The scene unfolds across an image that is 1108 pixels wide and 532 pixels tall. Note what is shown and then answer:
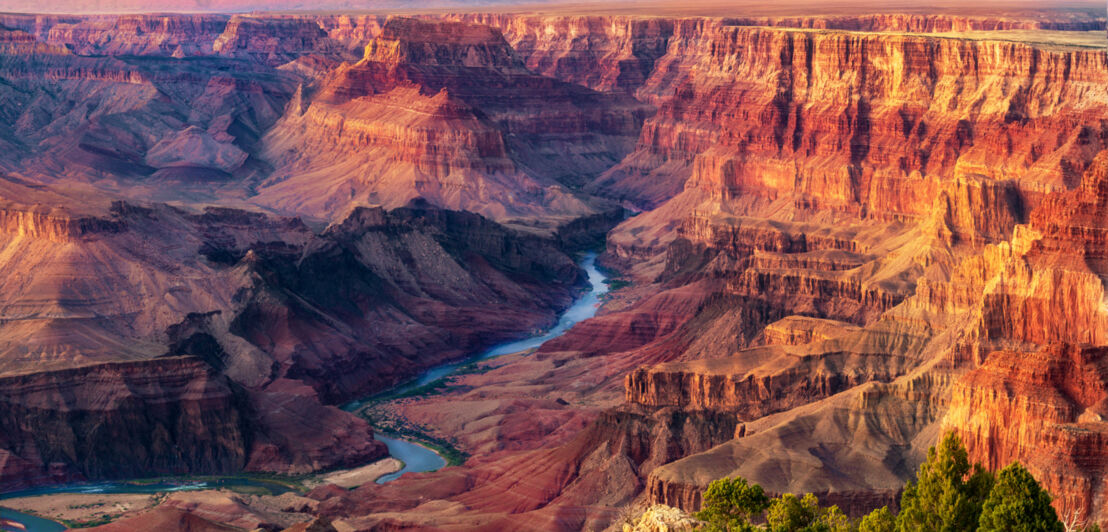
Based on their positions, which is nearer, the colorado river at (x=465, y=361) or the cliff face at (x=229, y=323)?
the colorado river at (x=465, y=361)

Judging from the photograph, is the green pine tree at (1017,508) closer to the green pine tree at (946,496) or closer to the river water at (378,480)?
the green pine tree at (946,496)

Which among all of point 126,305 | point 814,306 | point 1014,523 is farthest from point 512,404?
point 1014,523

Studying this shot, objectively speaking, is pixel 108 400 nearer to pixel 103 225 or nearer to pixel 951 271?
pixel 103 225

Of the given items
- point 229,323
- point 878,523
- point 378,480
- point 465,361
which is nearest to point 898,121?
point 465,361

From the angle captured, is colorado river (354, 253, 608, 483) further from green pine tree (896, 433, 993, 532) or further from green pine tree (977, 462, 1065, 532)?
green pine tree (977, 462, 1065, 532)

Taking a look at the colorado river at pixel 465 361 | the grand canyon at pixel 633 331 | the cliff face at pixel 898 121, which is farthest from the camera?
the cliff face at pixel 898 121

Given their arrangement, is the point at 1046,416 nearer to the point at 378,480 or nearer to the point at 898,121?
the point at 378,480

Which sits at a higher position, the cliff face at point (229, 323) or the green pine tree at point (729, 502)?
the green pine tree at point (729, 502)

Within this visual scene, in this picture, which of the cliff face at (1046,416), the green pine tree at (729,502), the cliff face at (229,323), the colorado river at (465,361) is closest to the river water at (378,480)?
the colorado river at (465,361)

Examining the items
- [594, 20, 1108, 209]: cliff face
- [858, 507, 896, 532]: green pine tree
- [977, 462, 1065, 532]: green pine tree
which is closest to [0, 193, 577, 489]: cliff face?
[594, 20, 1108, 209]: cliff face
